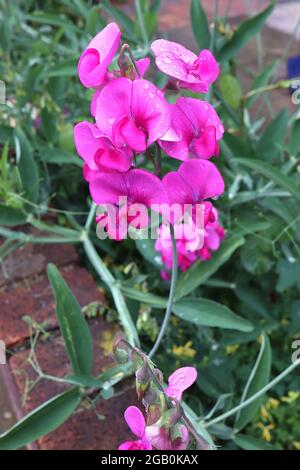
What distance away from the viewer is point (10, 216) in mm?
1158

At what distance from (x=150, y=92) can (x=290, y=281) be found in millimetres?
730

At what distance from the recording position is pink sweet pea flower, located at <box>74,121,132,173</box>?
561mm

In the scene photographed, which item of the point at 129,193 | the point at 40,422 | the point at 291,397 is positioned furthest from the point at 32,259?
the point at 129,193

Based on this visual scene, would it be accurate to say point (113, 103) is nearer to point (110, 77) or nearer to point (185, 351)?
point (110, 77)

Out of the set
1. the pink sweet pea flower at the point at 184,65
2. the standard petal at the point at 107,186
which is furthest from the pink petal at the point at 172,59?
the standard petal at the point at 107,186

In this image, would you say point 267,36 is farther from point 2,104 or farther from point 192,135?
point 192,135

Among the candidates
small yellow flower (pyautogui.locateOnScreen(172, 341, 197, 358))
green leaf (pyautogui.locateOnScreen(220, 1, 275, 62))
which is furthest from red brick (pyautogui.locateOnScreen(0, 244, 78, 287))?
green leaf (pyautogui.locateOnScreen(220, 1, 275, 62))

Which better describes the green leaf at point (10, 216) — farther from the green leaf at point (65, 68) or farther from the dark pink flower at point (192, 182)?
the dark pink flower at point (192, 182)

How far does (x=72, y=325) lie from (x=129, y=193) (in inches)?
16.3

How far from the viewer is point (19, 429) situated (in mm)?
869

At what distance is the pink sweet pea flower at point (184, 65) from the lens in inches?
22.2

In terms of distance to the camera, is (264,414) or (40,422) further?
(264,414)

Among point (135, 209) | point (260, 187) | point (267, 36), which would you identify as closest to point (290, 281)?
point (260, 187)

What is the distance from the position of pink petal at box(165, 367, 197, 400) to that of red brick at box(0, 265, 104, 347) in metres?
0.57
